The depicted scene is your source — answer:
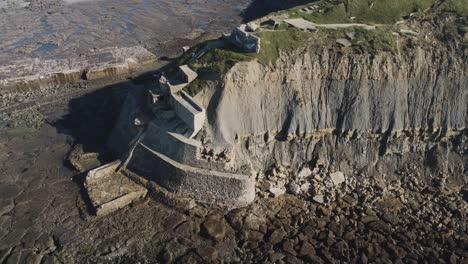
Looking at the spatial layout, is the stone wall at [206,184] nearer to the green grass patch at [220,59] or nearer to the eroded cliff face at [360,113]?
the eroded cliff face at [360,113]

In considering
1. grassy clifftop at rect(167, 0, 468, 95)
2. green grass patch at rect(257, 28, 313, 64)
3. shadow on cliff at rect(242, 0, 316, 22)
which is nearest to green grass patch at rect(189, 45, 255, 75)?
grassy clifftop at rect(167, 0, 468, 95)

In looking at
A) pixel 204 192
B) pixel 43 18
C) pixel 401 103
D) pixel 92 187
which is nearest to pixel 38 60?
pixel 43 18

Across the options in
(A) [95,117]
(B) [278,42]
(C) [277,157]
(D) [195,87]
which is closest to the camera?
(D) [195,87]

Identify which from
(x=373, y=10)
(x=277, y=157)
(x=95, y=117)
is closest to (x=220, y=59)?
(x=277, y=157)

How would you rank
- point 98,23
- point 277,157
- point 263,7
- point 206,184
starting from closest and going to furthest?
point 206,184 < point 277,157 < point 98,23 < point 263,7

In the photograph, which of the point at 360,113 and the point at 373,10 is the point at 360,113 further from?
the point at 373,10

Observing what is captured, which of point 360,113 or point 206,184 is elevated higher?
point 360,113
